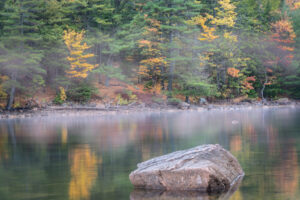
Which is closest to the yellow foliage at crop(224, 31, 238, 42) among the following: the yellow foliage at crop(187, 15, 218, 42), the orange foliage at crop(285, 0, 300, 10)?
the yellow foliage at crop(187, 15, 218, 42)

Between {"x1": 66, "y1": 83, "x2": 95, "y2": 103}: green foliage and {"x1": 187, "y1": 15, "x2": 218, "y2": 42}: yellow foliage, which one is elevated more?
{"x1": 187, "y1": 15, "x2": 218, "y2": 42}: yellow foliage

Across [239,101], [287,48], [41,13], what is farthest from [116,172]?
[287,48]

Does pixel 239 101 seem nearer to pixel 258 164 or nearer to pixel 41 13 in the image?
pixel 41 13

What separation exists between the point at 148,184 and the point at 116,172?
2.56 m

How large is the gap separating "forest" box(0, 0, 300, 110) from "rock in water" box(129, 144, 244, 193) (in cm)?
2796

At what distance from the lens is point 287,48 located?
179ft

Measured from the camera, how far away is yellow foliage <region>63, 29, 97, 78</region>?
138 feet

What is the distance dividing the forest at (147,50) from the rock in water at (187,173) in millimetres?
27961

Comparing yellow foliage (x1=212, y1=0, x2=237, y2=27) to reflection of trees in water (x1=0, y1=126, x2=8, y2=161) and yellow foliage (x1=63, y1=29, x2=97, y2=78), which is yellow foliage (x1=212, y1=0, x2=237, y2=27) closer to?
yellow foliage (x1=63, y1=29, x2=97, y2=78)

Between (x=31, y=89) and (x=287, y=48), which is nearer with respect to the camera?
(x=31, y=89)

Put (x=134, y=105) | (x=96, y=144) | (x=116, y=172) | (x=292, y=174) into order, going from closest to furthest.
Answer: (x=292, y=174), (x=116, y=172), (x=96, y=144), (x=134, y=105)

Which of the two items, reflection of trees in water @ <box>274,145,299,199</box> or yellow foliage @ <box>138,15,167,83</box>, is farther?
yellow foliage @ <box>138,15,167,83</box>

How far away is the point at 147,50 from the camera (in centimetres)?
Answer: 4712

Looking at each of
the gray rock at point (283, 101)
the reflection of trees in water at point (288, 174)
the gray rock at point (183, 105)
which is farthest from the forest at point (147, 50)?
the reflection of trees in water at point (288, 174)
